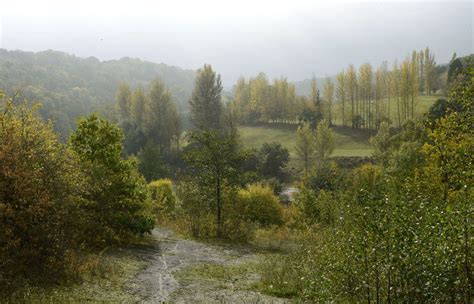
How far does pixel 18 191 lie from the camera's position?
1323 centimetres

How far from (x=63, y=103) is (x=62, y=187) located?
509ft

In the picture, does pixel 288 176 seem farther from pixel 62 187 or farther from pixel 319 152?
pixel 62 187

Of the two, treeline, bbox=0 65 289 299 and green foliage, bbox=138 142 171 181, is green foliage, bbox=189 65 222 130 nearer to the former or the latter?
green foliage, bbox=138 142 171 181

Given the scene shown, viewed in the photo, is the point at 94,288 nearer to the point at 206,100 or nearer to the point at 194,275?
the point at 194,275

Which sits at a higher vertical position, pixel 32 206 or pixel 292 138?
pixel 32 206

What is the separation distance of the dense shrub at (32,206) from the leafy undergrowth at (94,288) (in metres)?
0.79

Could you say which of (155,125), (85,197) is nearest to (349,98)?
(155,125)

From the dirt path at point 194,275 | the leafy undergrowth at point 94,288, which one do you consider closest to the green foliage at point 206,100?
the dirt path at point 194,275

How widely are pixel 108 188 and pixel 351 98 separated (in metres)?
87.8

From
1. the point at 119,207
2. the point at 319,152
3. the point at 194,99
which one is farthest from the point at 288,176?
the point at 119,207

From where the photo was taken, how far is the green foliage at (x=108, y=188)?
21.6 meters

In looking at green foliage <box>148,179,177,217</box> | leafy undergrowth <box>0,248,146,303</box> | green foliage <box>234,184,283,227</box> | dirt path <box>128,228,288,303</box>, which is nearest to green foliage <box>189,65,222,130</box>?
green foliage <box>148,179,177,217</box>

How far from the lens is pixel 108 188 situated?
72.8 feet

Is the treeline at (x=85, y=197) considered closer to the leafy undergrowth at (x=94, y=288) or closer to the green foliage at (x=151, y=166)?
the leafy undergrowth at (x=94, y=288)
